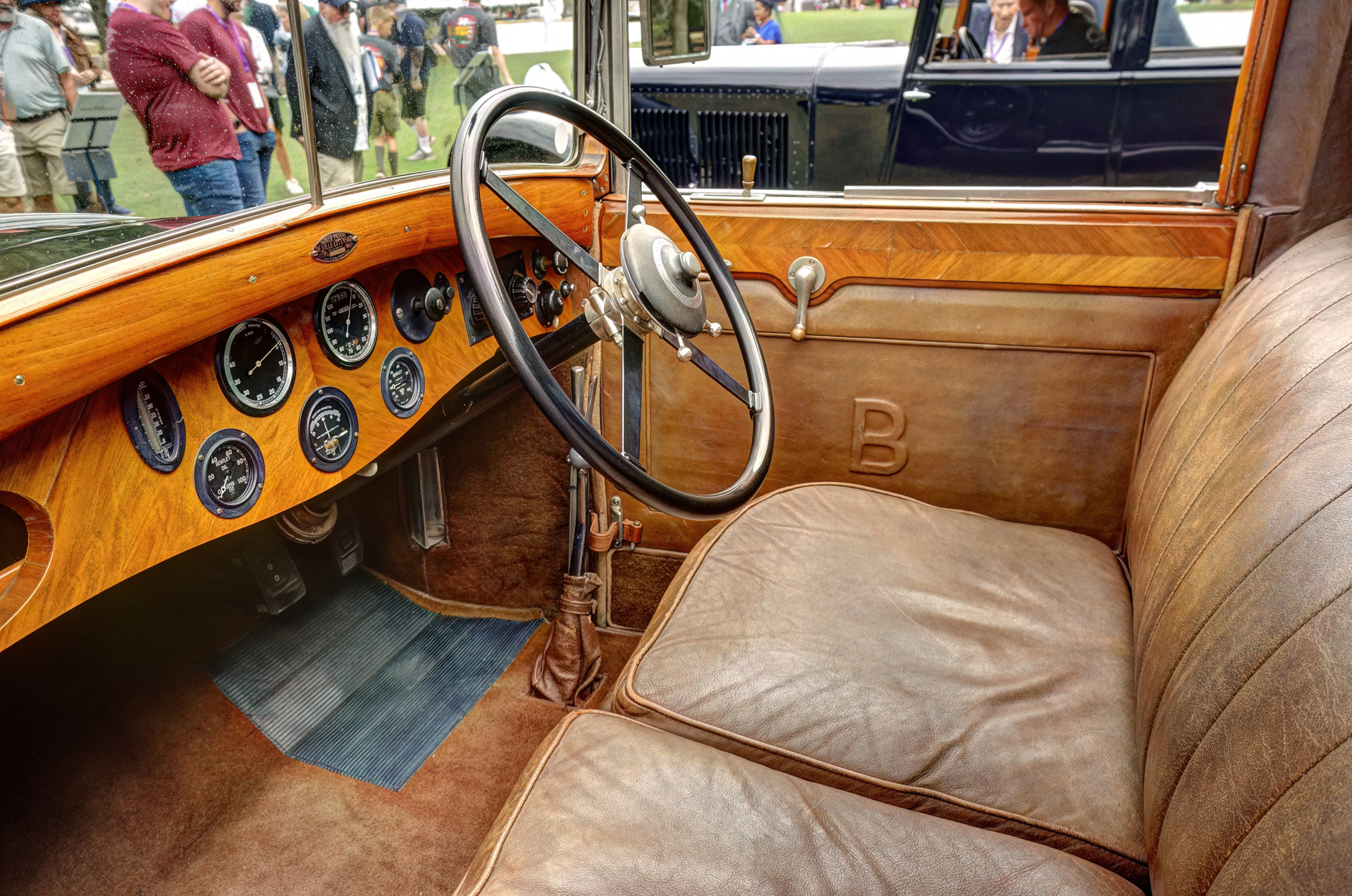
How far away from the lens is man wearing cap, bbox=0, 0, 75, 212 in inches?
35.2

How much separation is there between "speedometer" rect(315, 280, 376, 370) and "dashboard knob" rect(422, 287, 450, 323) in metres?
0.10

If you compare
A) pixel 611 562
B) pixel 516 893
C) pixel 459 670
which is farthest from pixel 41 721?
pixel 516 893

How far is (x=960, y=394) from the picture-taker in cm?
184

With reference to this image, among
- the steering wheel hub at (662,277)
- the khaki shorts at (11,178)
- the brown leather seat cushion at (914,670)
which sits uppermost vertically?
the khaki shorts at (11,178)

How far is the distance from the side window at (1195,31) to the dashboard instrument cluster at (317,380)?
3.18 m

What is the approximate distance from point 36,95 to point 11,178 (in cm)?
10

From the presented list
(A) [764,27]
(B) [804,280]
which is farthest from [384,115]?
(A) [764,27]

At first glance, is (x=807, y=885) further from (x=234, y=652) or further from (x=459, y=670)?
(x=234, y=652)

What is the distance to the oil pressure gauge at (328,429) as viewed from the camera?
142 centimetres

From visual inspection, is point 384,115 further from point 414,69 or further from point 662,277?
point 662,277

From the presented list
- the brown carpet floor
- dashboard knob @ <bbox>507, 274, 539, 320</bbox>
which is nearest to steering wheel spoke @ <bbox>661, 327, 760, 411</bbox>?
dashboard knob @ <bbox>507, 274, 539, 320</bbox>

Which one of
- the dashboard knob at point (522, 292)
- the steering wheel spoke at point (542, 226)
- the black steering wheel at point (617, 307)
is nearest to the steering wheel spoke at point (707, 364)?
the black steering wheel at point (617, 307)

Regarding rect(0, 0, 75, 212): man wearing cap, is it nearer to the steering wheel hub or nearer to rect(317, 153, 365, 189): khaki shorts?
rect(317, 153, 365, 189): khaki shorts

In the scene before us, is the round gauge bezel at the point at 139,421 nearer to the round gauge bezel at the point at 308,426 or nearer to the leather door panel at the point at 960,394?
the round gauge bezel at the point at 308,426
